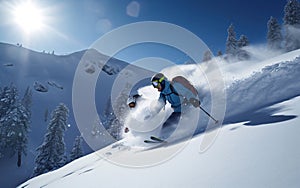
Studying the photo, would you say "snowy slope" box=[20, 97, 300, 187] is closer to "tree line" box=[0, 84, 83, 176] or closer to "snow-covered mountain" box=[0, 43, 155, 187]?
"tree line" box=[0, 84, 83, 176]

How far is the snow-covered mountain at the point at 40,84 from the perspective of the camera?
43459mm

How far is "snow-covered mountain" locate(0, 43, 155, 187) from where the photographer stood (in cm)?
4346

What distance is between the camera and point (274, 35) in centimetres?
3697

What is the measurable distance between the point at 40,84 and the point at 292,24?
9485cm

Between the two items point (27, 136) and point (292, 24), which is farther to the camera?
point (27, 136)

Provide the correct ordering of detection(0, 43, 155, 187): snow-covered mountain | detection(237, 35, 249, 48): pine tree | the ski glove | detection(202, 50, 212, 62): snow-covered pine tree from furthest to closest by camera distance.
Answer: detection(0, 43, 155, 187): snow-covered mountain
detection(202, 50, 212, 62): snow-covered pine tree
detection(237, 35, 249, 48): pine tree
the ski glove

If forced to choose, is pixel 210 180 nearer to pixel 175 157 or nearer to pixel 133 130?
pixel 175 157

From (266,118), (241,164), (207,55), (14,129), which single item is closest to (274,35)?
(207,55)

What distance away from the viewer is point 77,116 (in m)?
83.7

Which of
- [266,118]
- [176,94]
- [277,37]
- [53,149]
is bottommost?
[266,118]

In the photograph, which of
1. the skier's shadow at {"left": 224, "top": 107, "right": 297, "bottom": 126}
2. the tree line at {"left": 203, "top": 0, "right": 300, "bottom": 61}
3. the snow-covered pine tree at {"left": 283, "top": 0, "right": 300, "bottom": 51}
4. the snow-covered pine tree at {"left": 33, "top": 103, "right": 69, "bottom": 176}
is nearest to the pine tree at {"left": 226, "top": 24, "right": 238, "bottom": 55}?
the tree line at {"left": 203, "top": 0, "right": 300, "bottom": 61}

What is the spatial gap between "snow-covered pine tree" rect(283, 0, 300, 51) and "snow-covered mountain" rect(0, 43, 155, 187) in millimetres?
52468

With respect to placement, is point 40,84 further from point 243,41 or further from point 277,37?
point 277,37

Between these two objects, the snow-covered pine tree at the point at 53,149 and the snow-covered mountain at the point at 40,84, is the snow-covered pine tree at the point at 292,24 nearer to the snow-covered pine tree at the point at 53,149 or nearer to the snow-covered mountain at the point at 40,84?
the snow-covered pine tree at the point at 53,149
